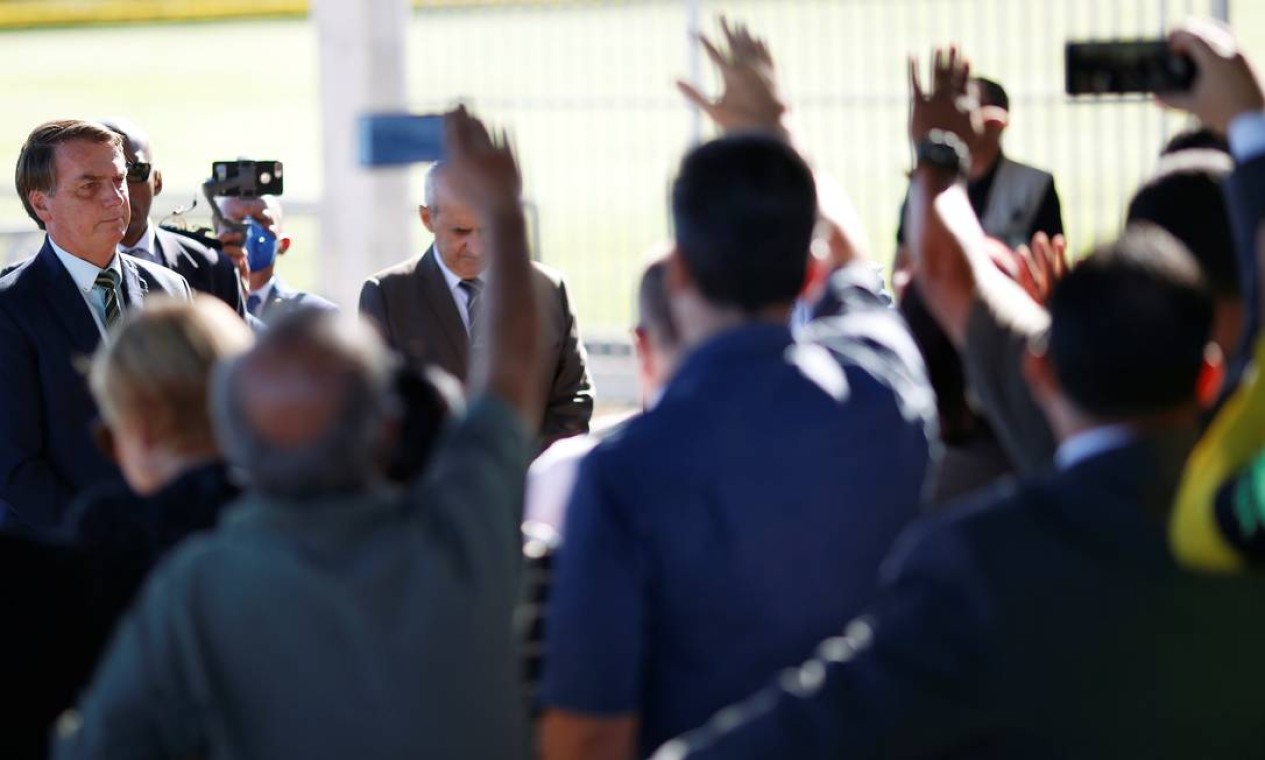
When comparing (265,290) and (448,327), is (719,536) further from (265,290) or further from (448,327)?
(265,290)

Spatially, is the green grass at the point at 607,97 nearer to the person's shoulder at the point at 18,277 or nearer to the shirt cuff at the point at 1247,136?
the shirt cuff at the point at 1247,136

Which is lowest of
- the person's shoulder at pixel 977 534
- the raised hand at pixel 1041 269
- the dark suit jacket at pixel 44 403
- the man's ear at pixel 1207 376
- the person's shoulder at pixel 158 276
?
the dark suit jacket at pixel 44 403

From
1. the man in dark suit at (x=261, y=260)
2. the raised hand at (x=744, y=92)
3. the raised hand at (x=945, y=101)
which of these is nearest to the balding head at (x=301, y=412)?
the raised hand at (x=744, y=92)

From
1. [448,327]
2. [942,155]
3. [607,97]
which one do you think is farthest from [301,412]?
[607,97]

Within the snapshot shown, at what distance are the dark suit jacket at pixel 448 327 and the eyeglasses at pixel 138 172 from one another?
1.00 meters

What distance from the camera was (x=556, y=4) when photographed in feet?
35.6

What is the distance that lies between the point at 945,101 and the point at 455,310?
2268mm

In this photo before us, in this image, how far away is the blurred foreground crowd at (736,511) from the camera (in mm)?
1951

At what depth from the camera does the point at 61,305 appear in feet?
15.0

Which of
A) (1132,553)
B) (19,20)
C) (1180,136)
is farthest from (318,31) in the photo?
(19,20)

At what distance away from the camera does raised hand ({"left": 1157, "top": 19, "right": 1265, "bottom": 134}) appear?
273 centimetres

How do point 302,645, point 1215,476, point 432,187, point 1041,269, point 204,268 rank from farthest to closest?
point 204,268 < point 432,187 < point 1041,269 < point 302,645 < point 1215,476

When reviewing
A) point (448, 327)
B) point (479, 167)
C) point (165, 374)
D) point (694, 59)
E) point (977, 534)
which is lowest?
point (448, 327)

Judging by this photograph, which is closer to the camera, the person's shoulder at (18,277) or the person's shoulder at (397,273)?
the person's shoulder at (18,277)
